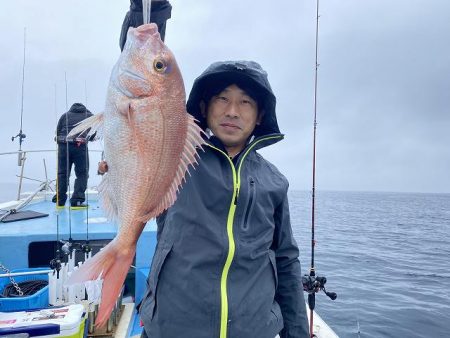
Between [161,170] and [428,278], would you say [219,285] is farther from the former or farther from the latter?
[428,278]

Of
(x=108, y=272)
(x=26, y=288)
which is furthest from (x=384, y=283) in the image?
(x=108, y=272)

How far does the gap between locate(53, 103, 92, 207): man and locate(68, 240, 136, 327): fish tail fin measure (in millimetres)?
4312

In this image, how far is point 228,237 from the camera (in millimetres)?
1871

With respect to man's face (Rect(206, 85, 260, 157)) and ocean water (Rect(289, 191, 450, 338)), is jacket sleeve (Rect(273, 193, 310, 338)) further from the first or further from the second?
ocean water (Rect(289, 191, 450, 338))

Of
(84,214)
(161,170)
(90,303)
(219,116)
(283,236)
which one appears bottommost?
(90,303)

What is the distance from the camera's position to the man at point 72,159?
18.0 feet

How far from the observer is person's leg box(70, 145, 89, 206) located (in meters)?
6.30

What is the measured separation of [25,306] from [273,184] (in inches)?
102

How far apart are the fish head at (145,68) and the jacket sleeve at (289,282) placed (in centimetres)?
107

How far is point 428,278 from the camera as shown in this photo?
12.4m

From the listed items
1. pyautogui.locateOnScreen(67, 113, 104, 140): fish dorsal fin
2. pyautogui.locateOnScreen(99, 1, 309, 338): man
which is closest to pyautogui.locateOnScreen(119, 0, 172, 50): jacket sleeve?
pyautogui.locateOnScreen(99, 1, 309, 338): man

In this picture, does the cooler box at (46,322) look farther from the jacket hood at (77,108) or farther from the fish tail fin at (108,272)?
the jacket hood at (77,108)

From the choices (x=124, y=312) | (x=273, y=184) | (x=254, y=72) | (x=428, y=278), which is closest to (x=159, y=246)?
(x=273, y=184)

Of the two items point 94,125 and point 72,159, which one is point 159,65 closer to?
point 94,125
